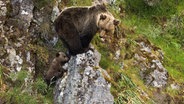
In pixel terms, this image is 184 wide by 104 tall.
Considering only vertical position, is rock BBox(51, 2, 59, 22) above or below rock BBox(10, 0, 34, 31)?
below

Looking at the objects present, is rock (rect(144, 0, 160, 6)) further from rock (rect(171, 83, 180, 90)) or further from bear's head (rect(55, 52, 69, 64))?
bear's head (rect(55, 52, 69, 64))

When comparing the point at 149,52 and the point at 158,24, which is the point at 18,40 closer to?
the point at 149,52

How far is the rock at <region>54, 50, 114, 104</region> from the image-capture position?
8.32 meters

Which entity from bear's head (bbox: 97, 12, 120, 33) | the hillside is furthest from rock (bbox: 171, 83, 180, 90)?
bear's head (bbox: 97, 12, 120, 33)

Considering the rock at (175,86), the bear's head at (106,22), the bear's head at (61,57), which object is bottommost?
the rock at (175,86)

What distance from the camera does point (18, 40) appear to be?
9258mm

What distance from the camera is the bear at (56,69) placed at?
29.5 ft

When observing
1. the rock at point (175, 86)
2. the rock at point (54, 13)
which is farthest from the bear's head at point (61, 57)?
the rock at point (175, 86)

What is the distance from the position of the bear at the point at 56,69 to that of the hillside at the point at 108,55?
0.21 meters

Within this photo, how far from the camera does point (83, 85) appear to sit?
850 cm

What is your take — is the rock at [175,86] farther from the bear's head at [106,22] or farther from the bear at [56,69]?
the bear at [56,69]

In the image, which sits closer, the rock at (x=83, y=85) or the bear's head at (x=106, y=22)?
the rock at (x=83, y=85)

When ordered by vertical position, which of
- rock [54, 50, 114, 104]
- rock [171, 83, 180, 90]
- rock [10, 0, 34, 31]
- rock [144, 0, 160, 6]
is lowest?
rock [171, 83, 180, 90]

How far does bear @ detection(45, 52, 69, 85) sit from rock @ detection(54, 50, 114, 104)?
137 mm
